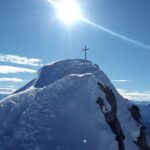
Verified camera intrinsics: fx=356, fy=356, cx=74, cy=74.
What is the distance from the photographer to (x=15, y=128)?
223ft

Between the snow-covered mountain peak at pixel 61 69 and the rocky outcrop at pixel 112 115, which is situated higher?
the snow-covered mountain peak at pixel 61 69

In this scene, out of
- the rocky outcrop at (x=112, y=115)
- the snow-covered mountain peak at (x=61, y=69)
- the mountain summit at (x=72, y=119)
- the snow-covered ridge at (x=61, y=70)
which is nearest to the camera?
the mountain summit at (x=72, y=119)

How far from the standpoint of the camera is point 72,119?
2680 inches

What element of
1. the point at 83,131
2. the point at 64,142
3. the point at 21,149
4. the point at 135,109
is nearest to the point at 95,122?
the point at 83,131

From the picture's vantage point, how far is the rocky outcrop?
6675 cm

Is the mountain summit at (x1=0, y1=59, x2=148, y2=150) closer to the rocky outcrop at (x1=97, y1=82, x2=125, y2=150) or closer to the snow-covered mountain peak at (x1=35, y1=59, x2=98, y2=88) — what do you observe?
the rocky outcrop at (x1=97, y1=82, x2=125, y2=150)

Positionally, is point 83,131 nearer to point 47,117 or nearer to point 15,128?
point 47,117

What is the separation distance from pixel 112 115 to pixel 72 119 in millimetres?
9105

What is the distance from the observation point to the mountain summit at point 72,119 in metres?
63.6

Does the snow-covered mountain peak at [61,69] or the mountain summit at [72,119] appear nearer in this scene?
the mountain summit at [72,119]

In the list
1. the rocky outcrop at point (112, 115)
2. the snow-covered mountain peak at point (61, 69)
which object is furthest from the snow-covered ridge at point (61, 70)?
the rocky outcrop at point (112, 115)

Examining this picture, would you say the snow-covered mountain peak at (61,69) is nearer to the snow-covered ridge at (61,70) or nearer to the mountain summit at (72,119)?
the snow-covered ridge at (61,70)

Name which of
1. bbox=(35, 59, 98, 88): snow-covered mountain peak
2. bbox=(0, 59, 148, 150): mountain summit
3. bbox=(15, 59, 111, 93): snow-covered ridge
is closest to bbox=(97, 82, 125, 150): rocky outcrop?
bbox=(0, 59, 148, 150): mountain summit

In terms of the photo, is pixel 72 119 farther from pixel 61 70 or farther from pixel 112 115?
pixel 61 70
